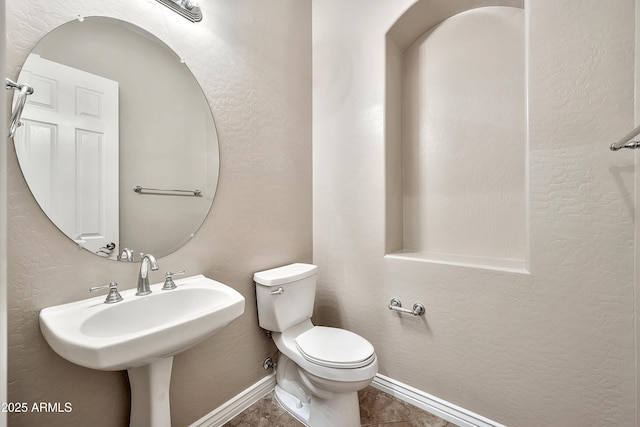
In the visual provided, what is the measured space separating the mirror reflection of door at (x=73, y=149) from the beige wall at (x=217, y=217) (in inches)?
1.6

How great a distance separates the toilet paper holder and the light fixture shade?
1796 millimetres

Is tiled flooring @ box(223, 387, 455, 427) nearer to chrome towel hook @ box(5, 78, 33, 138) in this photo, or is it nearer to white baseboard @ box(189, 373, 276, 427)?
white baseboard @ box(189, 373, 276, 427)

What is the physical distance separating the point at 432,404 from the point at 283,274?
109cm

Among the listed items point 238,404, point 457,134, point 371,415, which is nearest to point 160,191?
point 238,404

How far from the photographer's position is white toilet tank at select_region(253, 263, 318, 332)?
148 centimetres

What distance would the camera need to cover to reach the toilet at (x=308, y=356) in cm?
124

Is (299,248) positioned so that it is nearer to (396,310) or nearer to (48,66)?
(396,310)

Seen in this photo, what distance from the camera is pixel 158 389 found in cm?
100

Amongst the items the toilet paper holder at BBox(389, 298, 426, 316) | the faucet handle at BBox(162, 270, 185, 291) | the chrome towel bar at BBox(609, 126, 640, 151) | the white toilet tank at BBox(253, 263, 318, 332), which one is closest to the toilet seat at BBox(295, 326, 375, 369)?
the white toilet tank at BBox(253, 263, 318, 332)

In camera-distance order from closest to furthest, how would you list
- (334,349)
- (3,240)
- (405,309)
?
(3,240)
(334,349)
(405,309)

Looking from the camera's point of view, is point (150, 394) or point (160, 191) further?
point (160, 191)

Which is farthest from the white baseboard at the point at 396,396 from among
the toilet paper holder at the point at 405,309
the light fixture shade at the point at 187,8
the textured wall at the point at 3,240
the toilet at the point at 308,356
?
the light fixture shade at the point at 187,8

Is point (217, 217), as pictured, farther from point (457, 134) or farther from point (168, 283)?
point (457, 134)

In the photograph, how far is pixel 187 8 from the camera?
4.05ft
